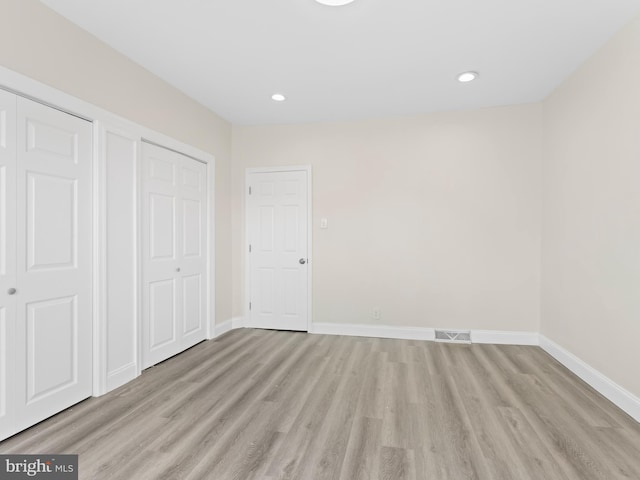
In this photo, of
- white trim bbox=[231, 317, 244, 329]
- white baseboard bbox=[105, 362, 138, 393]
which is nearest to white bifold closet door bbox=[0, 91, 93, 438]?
A: white baseboard bbox=[105, 362, 138, 393]

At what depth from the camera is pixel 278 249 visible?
4445mm

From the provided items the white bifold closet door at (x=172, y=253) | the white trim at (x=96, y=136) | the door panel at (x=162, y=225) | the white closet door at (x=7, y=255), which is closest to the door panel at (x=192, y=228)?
→ the white bifold closet door at (x=172, y=253)

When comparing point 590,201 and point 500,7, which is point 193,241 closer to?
point 500,7

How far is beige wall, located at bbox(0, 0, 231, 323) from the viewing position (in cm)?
203

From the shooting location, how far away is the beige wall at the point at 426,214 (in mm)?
3814

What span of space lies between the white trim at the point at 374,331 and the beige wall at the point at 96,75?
1.44m

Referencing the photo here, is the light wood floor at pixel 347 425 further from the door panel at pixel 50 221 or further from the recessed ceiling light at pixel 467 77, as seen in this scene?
the recessed ceiling light at pixel 467 77

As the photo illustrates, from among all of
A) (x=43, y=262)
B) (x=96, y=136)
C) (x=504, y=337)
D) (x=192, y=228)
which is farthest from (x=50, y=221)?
(x=504, y=337)

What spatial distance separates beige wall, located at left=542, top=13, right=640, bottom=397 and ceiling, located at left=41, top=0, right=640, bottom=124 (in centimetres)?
29

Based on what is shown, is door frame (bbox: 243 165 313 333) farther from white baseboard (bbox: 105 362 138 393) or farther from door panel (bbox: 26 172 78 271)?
door panel (bbox: 26 172 78 271)

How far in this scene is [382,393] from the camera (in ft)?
8.50

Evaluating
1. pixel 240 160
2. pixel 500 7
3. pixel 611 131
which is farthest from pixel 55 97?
pixel 611 131

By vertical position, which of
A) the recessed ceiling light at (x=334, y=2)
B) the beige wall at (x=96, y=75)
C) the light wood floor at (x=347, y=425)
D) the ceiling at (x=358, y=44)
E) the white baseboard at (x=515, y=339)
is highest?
the ceiling at (x=358, y=44)

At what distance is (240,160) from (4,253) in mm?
2988
